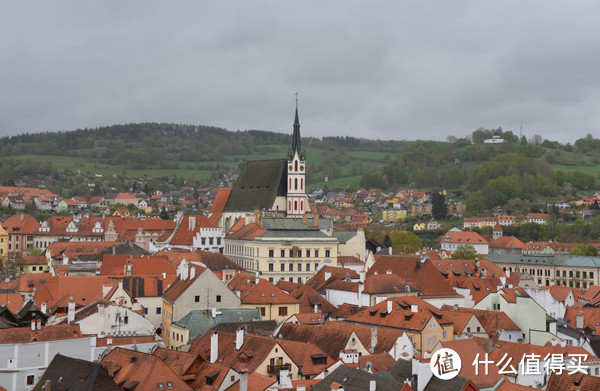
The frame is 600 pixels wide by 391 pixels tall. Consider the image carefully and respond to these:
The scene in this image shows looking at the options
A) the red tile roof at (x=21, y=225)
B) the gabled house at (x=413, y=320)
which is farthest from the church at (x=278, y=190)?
the gabled house at (x=413, y=320)

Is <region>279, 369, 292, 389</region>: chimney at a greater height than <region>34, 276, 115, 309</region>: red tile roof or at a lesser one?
lesser

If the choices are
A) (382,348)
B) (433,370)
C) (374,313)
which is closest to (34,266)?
(374,313)

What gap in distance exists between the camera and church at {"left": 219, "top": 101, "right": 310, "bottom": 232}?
111000 mm

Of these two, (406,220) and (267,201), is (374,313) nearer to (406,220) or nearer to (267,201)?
(267,201)

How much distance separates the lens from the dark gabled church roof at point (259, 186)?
111500mm

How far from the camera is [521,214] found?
181 m

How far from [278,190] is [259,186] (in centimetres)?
511

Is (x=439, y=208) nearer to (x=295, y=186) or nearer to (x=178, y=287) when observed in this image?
(x=295, y=186)

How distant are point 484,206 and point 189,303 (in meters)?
144

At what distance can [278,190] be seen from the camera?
11112 cm

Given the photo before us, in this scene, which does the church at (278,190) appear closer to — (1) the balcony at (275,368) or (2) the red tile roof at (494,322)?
(2) the red tile roof at (494,322)

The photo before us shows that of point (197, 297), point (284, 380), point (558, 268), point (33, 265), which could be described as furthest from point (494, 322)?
point (33, 265)

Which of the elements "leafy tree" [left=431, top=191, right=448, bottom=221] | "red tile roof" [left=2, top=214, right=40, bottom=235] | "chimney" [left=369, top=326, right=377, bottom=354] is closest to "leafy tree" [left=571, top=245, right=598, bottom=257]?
"leafy tree" [left=431, top=191, right=448, bottom=221]

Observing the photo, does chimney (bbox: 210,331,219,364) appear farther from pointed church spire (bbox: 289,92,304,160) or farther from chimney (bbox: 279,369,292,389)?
pointed church spire (bbox: 289,92,304,160)
